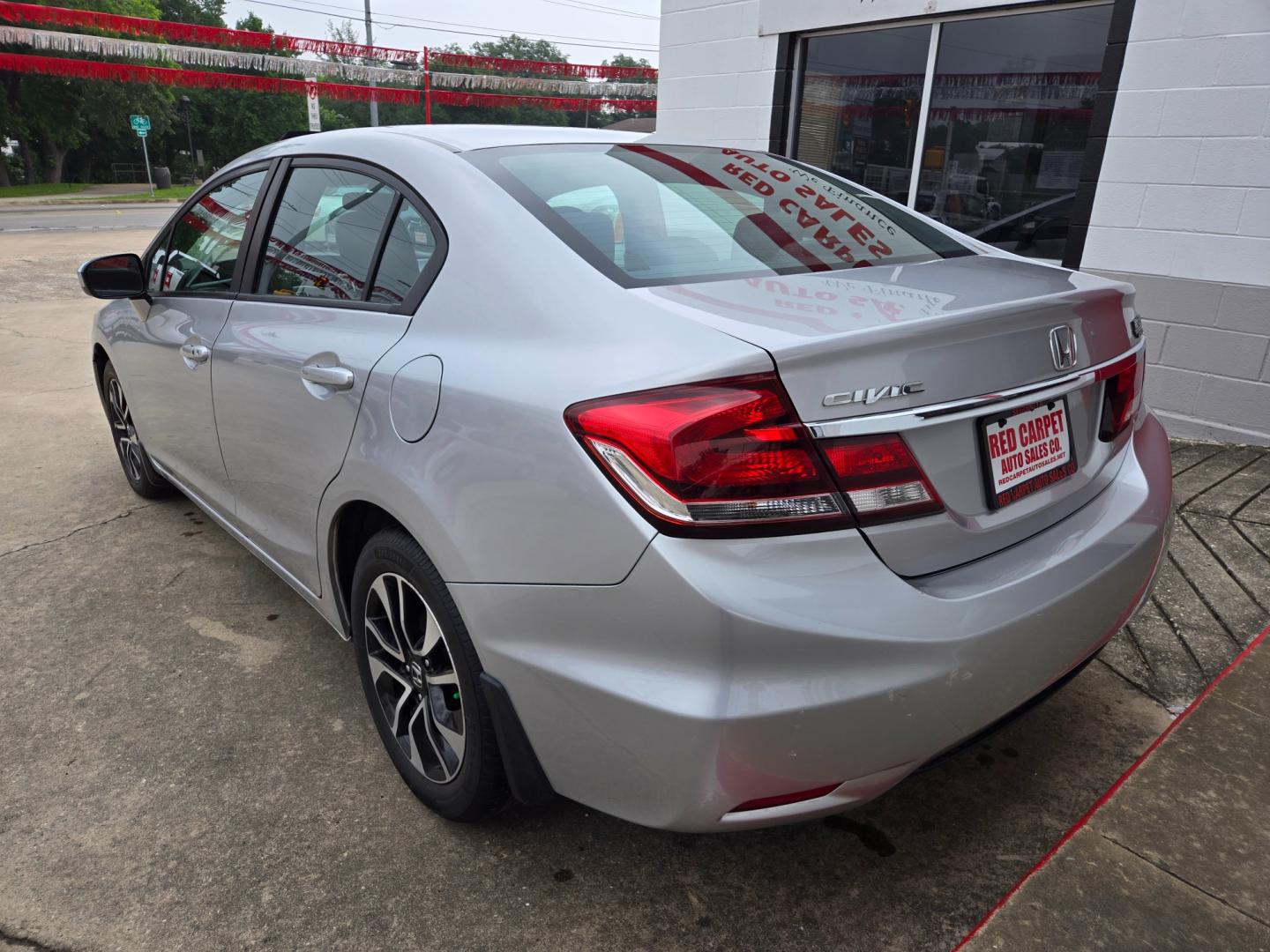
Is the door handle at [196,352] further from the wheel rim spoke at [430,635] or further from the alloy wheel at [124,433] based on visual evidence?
the wheel rim spoke at [430,635]

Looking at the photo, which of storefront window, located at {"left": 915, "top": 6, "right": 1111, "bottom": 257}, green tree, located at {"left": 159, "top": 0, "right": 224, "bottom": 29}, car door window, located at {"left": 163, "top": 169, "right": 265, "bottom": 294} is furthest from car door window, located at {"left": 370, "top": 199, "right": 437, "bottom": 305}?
green tree, located at {"left": 159, "top": 0, "right": 224, "bottom": 29}

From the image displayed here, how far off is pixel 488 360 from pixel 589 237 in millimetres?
370

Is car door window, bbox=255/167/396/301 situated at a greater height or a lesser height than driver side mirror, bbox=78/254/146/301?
greater

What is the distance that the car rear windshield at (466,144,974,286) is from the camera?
199 cm

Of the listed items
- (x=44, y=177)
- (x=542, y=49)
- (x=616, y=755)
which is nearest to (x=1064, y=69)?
(x=616, y=755)

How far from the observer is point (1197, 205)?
4730 mm

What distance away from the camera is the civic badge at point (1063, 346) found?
1811mm

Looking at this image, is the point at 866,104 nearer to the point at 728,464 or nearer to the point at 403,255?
the point at 403,255

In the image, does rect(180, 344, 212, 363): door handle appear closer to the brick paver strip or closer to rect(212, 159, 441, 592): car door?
rect(212, 159, 441, 592): car door

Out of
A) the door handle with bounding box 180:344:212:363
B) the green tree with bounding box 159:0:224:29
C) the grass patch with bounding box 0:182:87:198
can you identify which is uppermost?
the green tree with bounding box 159:0:224:29

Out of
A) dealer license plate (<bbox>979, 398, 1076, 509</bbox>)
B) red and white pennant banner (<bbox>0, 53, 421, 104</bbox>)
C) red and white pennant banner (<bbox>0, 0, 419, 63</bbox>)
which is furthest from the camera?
red and white pennant banner (<bbox>0, 53, 421, 104</bbox>)

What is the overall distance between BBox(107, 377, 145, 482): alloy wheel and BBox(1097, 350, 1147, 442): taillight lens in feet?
12.6

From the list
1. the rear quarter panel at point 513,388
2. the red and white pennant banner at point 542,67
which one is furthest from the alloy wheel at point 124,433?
the red and white pennant banner at point 542,67

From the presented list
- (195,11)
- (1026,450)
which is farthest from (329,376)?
(195,11)
